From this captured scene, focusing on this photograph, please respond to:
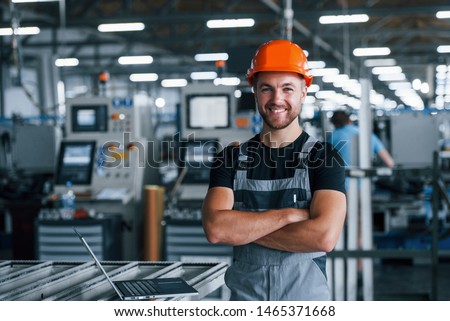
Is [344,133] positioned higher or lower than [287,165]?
higher

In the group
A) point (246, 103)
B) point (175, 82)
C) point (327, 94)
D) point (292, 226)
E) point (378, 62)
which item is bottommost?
point (292, 226)

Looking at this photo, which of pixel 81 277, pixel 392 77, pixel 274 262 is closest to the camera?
pixel 274 262

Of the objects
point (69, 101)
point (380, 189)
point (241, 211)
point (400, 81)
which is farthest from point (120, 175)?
point (400, 81)

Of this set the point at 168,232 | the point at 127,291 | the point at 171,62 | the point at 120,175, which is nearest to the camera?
the point at 127,291

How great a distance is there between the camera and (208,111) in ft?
18.1

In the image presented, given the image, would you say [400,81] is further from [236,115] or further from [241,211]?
[241,211]

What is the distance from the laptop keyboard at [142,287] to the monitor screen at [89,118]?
3.89m

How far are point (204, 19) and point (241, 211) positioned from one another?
9297mm

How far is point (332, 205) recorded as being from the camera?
6.55 feet

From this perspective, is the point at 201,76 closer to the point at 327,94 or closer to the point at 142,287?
the point at 327,94

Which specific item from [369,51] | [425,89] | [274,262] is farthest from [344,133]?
[369,51]

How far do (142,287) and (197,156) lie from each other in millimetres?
3609

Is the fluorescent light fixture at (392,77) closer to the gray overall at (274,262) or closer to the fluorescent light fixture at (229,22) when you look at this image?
the fluorescent light fixture at (229,22)

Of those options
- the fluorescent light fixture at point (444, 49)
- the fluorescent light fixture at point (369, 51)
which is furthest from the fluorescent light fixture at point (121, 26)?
the fluorescent light fixture at point (444, 49)
